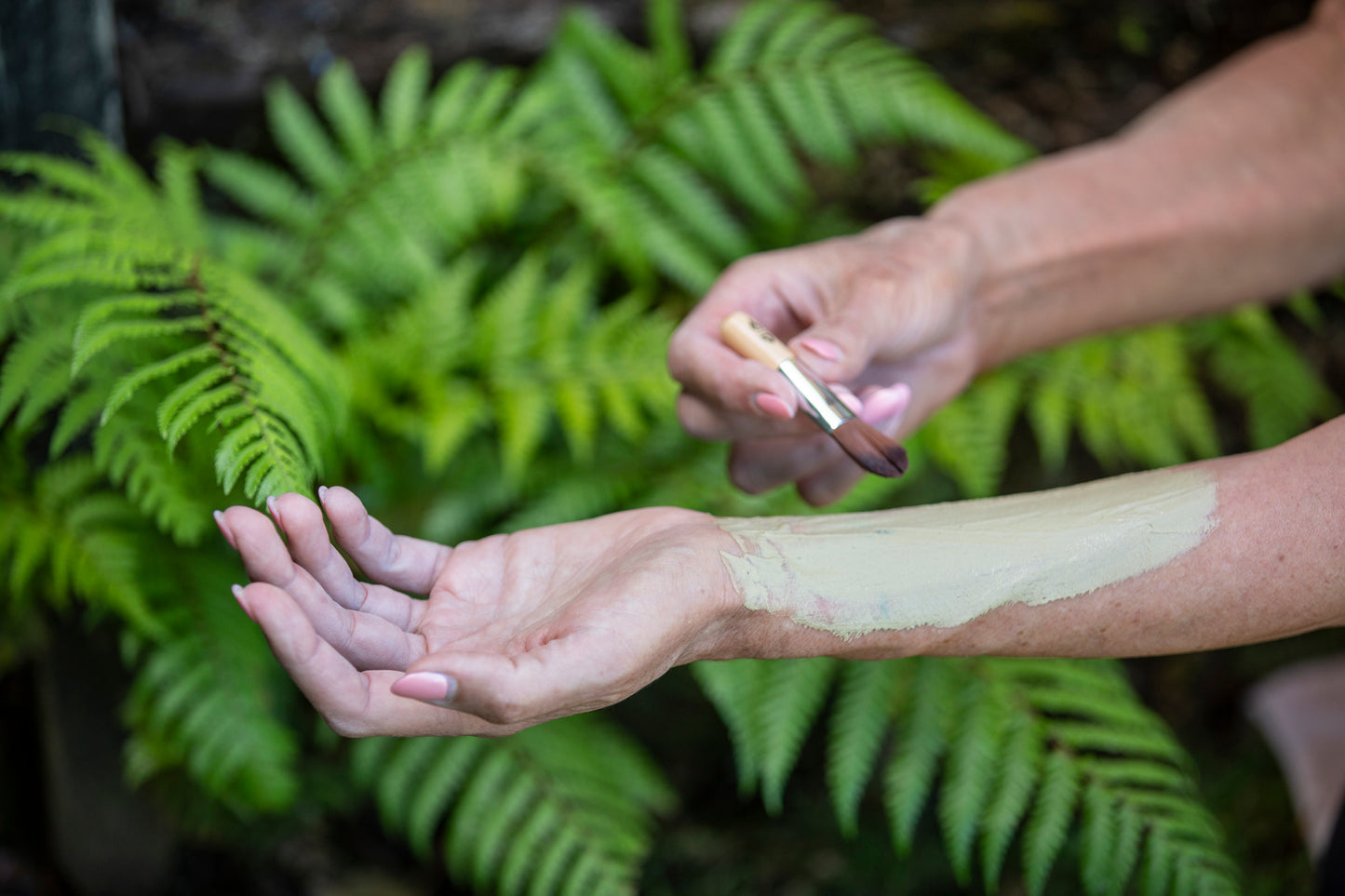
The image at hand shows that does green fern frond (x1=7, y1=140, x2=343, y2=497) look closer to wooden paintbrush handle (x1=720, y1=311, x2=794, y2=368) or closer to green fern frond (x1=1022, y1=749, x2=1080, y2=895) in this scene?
Answer: wooden paintbrush handle (x1=720, y1=311, x2=794, y2=368)

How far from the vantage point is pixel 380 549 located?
39.3 inches

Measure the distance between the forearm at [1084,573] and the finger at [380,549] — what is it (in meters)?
0.36

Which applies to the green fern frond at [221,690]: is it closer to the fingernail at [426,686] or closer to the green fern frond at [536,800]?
the green fern frond at [536,800]

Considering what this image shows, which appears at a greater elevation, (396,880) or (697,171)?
(697,171)

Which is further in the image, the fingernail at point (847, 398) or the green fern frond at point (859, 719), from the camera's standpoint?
the green fern frond at point (859, 719)

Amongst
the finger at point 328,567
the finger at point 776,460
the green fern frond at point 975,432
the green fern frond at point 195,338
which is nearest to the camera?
the finger at point 328,567

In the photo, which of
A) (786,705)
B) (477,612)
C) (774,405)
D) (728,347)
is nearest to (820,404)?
(774,405)

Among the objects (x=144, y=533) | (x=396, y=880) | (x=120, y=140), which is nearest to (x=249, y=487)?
(x=144, y=533)

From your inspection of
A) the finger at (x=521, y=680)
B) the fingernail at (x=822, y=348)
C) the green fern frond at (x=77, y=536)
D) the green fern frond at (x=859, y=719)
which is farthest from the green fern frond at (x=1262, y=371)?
the green fern frond at (x=77, y=536)

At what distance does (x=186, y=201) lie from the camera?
5.66 ft

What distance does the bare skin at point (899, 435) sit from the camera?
0.86 meters

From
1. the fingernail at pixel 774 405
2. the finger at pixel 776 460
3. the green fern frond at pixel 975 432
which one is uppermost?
the fingernail at pixel 774 405

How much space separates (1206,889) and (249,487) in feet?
5.43

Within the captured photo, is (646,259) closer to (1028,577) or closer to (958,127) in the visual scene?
(958,127)
